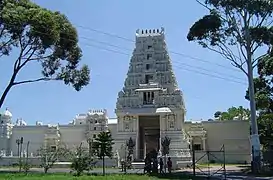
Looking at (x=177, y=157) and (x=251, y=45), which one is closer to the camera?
(x=251, y=45)

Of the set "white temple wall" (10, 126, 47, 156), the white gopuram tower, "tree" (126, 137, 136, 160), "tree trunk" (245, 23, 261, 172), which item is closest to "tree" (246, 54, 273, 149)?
"tree trunk" (245, 23, 261, 172)

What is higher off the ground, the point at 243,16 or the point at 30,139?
the point at 243,16

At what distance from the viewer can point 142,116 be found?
5181cm

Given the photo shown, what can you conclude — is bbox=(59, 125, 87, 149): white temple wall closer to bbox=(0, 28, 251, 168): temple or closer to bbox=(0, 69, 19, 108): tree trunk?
bbox=(0, 28, 251, 168): temple

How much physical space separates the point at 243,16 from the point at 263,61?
795cm

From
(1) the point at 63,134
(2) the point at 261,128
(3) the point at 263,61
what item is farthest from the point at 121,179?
(1) the point at 63,134

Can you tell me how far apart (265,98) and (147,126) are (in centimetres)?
2159

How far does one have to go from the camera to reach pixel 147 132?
55969 millimetres

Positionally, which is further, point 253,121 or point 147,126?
point 147,126

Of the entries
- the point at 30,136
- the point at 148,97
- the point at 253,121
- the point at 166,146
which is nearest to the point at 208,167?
the point at 253,121

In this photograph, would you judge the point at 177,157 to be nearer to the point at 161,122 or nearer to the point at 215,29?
the point at 161,122

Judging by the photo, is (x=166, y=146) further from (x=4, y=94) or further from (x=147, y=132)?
(x=4, y=94)

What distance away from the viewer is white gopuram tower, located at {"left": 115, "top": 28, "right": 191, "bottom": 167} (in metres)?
49.0

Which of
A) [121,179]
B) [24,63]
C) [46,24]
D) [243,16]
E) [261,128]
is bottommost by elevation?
[121,179]
